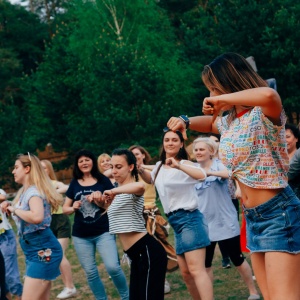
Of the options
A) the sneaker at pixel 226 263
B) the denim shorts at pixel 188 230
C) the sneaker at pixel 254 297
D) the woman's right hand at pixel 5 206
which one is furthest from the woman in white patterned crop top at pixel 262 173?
the sneaker at pixel 226 263

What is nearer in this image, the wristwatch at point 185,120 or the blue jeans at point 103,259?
the wristwatch at point 185,120

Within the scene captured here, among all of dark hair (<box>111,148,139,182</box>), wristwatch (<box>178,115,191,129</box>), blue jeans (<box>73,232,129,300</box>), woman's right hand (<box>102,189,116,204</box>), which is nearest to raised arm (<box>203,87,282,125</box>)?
wristwatch (<box>178,115,191,129</box>)

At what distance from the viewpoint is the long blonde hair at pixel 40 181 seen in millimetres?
5758

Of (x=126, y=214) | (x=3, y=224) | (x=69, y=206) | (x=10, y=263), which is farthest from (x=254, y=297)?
(x=3, y=224)

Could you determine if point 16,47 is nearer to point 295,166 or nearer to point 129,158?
point 129,158

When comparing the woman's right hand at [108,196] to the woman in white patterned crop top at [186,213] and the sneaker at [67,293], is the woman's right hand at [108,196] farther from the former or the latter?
the sneaker at [67,293]

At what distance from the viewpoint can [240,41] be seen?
2414 cm

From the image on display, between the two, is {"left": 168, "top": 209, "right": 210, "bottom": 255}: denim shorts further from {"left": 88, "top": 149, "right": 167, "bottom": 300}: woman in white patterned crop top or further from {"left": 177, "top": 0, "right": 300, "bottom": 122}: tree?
{"left": 177, "top": 0, "right": 300, "bottom": 122}: tree

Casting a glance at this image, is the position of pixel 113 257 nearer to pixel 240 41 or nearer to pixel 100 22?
pixel 240 41

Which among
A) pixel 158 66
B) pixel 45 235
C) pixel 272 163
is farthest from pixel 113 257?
pixel 158 66

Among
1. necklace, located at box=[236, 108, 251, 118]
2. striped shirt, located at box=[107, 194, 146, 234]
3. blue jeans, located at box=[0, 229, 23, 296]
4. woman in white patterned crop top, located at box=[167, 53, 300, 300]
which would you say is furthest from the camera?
blue jeans, located at box=[0, 229, 23, 296]

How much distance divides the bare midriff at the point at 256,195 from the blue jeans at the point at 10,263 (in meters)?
4.51

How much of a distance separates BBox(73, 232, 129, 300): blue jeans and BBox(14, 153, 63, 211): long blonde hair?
0.86m

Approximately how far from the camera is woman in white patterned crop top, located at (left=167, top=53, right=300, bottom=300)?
299 cm
